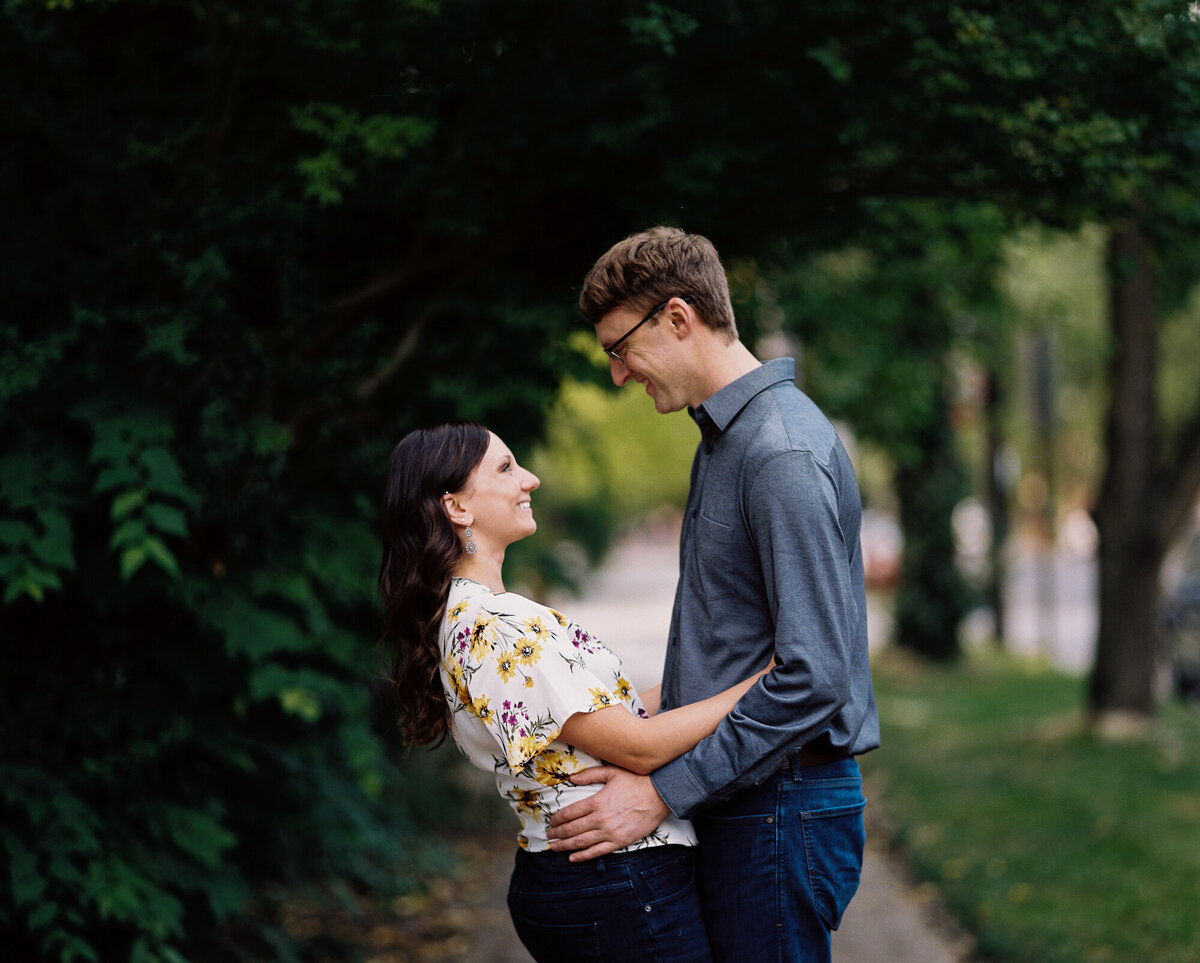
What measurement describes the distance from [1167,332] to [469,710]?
15.5 metres

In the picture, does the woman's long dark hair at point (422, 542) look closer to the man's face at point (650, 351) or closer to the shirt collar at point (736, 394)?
the man's face at point (650, 351)

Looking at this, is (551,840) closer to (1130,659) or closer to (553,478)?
(1130,659)

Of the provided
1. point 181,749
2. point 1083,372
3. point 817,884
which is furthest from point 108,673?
point 1083,372

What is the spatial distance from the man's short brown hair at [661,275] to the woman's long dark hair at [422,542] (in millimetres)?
417

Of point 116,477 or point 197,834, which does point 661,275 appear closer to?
point 116,477

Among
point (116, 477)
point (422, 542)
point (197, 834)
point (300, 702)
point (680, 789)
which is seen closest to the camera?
point (680, 789)

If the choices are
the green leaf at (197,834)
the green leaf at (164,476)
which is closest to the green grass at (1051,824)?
the green leaf at (197,834)

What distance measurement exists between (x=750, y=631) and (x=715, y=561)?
0.50ft

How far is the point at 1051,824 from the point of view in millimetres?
6719

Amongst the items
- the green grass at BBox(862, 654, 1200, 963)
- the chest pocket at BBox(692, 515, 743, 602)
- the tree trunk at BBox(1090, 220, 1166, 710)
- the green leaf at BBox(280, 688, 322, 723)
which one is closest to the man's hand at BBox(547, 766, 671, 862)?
the chest pocket at BBox(692, 515, 743, 602)

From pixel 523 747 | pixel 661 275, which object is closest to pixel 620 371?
pixel 661 275

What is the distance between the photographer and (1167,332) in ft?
50.7

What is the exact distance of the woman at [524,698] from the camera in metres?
2.17

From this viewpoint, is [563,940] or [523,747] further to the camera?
Answer: [563,940]
